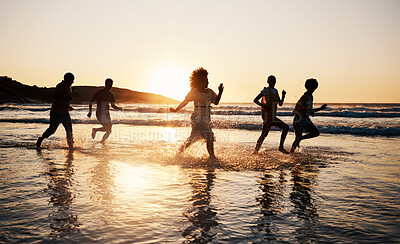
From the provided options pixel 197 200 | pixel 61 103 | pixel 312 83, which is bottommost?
pixel 197 200

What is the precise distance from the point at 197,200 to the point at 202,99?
11.6 feet

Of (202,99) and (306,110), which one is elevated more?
(202,99)

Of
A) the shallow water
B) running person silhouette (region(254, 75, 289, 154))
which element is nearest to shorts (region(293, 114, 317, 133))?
running person silhouette (region(254, 75, 289, 154))

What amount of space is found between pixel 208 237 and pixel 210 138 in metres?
4.53

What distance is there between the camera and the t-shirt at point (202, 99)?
746 centimetres

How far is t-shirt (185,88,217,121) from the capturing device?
7.46 meters

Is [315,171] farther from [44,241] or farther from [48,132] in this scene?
[48,132]

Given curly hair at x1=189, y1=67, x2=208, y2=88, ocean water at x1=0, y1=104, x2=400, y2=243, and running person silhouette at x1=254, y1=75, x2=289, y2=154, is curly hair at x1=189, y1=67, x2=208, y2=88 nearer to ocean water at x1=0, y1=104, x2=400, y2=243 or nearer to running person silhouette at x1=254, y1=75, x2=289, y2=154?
ocean water at x1=0, y1=104, x2=400, y2=243

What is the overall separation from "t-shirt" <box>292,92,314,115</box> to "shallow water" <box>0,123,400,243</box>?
64.3 inches

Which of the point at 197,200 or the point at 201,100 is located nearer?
the point at 197,200

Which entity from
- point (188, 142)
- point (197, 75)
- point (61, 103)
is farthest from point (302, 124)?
point (61, 103)

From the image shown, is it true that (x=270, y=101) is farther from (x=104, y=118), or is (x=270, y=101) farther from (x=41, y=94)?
(x=41, y=94)

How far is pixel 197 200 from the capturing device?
4312mm

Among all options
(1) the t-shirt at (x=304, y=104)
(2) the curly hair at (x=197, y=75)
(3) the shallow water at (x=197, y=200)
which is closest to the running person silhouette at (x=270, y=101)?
(1) the t-shirt at (x=304, y=104)
